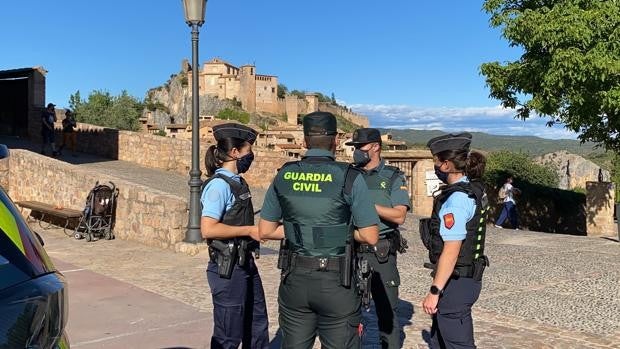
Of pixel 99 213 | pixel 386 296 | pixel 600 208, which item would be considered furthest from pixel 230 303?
pixel 600 208

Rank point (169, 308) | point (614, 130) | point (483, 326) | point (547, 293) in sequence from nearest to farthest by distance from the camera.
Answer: point (483, 326) < point (169, 308) < point (547, 293) < point (614, 130)

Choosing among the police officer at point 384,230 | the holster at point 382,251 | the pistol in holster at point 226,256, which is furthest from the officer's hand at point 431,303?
the pistol in holster at point 226,256

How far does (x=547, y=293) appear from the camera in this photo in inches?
315

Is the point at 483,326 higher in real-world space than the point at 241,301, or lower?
lower

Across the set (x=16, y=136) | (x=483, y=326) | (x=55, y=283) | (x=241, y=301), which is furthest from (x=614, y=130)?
(x=16, y=136)

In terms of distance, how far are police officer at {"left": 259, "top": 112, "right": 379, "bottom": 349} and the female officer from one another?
70cm

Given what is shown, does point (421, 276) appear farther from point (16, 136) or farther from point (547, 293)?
point (16, 136)

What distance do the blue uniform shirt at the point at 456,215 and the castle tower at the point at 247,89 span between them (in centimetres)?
9995

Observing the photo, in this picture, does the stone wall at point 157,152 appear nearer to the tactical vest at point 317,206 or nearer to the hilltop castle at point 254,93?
the tactical vest at point 317,206

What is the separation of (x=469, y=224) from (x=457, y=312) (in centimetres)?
56

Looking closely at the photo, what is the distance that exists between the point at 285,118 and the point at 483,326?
98.3 meters

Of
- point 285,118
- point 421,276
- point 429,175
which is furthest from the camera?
point 285,118

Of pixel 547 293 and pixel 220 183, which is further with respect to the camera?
pixel 547 293

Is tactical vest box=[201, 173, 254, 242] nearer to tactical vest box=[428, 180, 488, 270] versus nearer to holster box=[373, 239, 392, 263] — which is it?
holster box=[373, 239, 392, 263]
